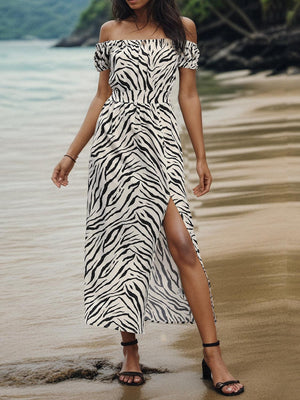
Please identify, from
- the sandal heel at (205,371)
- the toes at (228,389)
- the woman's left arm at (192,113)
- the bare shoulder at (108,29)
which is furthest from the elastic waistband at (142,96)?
the toes at (228,389)

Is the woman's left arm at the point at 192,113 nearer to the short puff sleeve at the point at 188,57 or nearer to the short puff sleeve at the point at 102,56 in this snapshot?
the short puff sleeve at the point at 188,57

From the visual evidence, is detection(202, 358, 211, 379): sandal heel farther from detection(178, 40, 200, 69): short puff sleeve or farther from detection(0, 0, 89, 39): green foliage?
detection(0, 0, 89, 39): green foliage

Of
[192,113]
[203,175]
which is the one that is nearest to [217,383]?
[203,175]

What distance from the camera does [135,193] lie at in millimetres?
3674

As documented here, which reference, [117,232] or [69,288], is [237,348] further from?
[69,288]

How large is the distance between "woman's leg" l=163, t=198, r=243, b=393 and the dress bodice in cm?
52

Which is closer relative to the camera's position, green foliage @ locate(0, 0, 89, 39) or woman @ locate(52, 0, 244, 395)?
woman @ locate(52, 0, 244, 395)

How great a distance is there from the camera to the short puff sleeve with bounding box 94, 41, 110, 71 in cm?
385

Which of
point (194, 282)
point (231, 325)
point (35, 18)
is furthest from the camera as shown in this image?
point (35, 18)

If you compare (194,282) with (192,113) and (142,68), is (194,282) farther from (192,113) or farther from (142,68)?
(142,68)

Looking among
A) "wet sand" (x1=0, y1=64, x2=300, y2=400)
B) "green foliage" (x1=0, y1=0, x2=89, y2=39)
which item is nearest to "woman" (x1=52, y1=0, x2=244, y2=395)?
"wet sand" (x1=0, y1=64, x2=300, y2=400)

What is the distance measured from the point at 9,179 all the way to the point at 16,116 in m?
9.92

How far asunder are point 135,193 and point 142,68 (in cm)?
52

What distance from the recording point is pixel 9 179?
31.0ft
